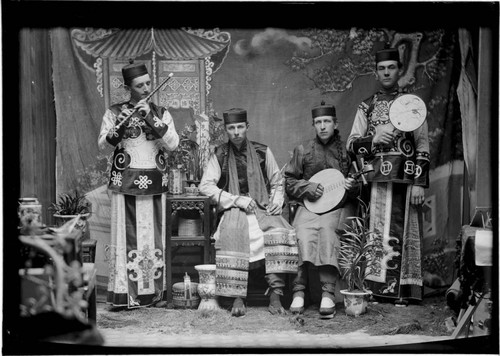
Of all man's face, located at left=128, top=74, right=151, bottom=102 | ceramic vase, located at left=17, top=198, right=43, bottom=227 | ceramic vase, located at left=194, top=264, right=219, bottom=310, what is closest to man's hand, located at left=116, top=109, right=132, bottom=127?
man's face, located at left=128, top=74, right=151, bottom=102

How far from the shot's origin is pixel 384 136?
23.5 feet

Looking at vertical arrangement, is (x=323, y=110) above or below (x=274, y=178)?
above

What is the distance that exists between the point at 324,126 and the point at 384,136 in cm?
59

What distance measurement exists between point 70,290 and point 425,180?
347 cm

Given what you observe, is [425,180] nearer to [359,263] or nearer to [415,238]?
[415,238]

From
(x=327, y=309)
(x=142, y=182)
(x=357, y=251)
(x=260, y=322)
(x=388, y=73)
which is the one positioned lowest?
(x=260, y=322)

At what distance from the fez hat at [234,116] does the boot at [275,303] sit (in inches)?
65.3

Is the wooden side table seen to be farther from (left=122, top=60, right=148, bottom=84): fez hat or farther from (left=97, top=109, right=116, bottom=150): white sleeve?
(left=122, top=60, right=148, bottom=84): fez hat

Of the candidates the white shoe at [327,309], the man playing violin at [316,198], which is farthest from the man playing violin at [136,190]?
the white shoe at [327,309]

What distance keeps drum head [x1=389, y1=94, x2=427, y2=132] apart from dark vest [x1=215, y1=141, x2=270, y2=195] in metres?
1.31

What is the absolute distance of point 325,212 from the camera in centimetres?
718

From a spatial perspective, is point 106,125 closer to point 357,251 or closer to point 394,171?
point 357,251

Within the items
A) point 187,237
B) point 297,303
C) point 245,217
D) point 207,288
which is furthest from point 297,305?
point 187,237

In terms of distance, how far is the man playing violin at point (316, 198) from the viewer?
279 inches
